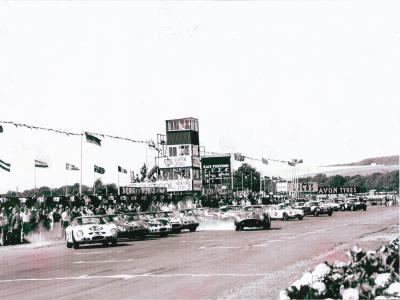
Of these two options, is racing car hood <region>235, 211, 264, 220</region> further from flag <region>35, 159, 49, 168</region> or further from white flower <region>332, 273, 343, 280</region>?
white flower <region>332, 273, 343, 280</region>

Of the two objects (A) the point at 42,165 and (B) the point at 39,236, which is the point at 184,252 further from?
(A) the point at 42,165

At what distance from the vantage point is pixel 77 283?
13102 mm

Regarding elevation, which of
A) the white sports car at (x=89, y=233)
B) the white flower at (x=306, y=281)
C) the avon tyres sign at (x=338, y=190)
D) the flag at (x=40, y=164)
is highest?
the flag at (x=40, y=164)

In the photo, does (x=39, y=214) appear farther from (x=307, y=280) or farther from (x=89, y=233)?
(x=307, y=280)

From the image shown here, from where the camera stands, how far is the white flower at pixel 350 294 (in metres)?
5.78

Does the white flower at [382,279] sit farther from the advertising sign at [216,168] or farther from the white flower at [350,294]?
the advertising sign at [216,168]

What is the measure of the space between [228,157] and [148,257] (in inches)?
2614

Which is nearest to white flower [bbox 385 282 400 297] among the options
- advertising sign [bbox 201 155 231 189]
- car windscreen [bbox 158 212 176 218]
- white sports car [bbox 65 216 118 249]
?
white sports car [bbox 65 216 118 249]

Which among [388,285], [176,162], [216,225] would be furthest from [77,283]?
[176,162]

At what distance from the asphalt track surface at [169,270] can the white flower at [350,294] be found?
15.1ft

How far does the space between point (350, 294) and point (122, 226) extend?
22.9 meters

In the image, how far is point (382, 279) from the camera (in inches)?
238

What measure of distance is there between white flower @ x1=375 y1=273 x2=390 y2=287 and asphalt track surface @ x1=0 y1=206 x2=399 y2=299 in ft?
14.6

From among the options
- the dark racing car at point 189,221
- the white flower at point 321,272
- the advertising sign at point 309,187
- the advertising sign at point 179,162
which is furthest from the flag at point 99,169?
the advertising sign at point 309,187
